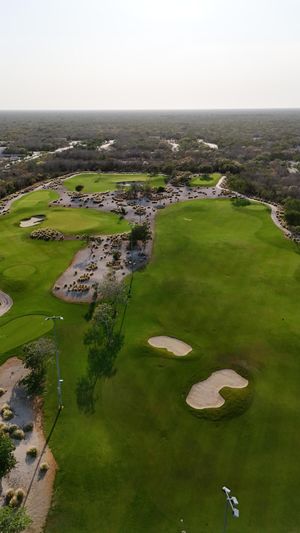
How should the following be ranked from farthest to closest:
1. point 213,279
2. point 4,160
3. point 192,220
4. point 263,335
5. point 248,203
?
point 4,160 → point 248,203 → point 192,220 → point 213,279 → point 263,335

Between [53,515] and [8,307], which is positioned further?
[8,307]

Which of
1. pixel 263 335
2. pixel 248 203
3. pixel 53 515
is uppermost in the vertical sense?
pixel 248 203

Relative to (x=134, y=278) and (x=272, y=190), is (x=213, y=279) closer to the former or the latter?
(x=134, y=278)

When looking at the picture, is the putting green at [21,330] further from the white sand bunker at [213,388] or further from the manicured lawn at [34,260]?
the white sand bunker at [213,388]

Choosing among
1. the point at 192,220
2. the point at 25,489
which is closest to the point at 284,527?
the point at 25,489

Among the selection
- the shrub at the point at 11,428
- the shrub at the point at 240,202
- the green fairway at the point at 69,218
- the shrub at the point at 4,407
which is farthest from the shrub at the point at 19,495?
the shrub at the point at 240,202

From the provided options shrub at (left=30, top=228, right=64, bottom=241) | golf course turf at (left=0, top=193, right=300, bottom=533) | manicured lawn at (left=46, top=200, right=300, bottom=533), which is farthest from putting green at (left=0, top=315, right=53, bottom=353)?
shrub at (left=30, top=228, right=64, bottom=241)

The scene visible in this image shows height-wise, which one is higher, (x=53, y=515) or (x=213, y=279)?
(x=213, y=279)
